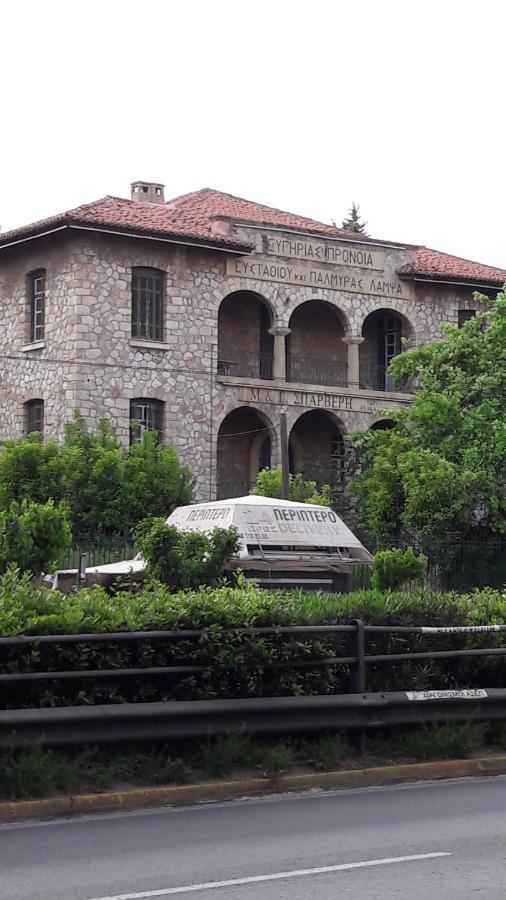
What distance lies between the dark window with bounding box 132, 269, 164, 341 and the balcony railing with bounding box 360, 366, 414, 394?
27.4 ft

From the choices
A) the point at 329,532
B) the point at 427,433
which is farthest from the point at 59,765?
the point at 427,433

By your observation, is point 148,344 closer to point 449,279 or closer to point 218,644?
point 449,279

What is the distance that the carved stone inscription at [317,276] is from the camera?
44281 mm

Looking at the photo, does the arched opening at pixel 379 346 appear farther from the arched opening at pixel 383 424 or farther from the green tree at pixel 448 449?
the green tree at pixel 448 449

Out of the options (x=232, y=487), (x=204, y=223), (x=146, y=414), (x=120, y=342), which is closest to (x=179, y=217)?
(x=204, y=223)

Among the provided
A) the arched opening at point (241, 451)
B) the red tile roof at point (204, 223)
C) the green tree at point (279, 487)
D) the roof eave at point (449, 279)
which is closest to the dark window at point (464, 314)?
the roof eave at point (449, 279)

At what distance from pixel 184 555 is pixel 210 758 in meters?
2.60

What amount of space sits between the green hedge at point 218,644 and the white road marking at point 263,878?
3.28 metres

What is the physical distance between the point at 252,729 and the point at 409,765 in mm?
1667

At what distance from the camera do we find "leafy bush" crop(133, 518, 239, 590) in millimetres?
14336

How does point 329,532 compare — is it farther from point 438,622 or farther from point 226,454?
point 226,454

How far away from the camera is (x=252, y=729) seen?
1271cm

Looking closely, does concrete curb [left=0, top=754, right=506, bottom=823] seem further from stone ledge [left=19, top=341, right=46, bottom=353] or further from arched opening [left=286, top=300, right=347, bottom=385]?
arched opening [left=286, top=300, right=347, bottom=385]

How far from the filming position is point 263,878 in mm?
8836
